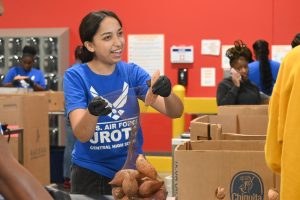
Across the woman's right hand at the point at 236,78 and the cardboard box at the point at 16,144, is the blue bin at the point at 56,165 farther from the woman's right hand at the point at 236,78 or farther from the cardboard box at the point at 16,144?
the woman's right hand at the point at 236,78

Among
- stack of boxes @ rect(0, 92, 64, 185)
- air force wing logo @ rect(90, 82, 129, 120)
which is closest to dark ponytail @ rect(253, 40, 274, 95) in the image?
stack of boxes @ rect(0, 92, 64, 185)

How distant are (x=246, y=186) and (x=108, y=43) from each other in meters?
0.90

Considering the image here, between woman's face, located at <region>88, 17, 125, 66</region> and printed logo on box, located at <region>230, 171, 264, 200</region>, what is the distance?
0.82 metres

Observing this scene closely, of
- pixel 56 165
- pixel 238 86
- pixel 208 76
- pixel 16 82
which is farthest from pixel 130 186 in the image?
pixel 208 76

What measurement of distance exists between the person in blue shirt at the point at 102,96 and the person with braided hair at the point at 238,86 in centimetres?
227

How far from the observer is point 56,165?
6.95m

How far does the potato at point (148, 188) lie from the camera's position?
5.66 ft

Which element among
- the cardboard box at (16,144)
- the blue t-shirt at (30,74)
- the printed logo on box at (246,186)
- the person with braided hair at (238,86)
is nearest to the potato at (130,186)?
the printed logo on box at (246,186)

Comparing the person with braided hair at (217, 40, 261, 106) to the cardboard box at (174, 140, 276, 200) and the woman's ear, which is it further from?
the cardboard box at (174, 140, 276, 200)

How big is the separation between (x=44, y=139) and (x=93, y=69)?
366cm

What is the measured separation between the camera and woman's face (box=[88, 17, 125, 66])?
2.38 metres

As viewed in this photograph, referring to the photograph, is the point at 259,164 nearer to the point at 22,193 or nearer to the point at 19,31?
the point at 22,193

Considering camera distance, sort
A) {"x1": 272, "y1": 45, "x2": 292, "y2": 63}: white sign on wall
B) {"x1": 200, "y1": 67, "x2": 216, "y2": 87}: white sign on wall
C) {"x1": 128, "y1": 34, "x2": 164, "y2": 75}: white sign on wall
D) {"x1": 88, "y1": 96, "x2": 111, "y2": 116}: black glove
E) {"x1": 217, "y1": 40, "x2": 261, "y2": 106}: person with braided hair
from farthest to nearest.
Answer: {"x1": 128, "y1": 34, "x2": 164, "y2": 75}: white sign on wall, {"x1": 200, "y1": 67, "x2": 216, "y2": 87}: white sign on wall, {"x1": 272, "y1": 45, "x2": 292, "y2": 63}: white sign on wall, {"x1": 217, "y1": 40, "x2": 261, "y2": 106}: person with braided hair, {"x1": 88, "y1": 96, "x2": 111, "y2": 116}: black glove

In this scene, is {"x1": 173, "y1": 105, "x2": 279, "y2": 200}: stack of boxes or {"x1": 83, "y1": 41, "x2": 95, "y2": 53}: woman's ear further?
{"x1": 83, "y1": 41, "x2": 95, "y2": 53}: woman's ear
